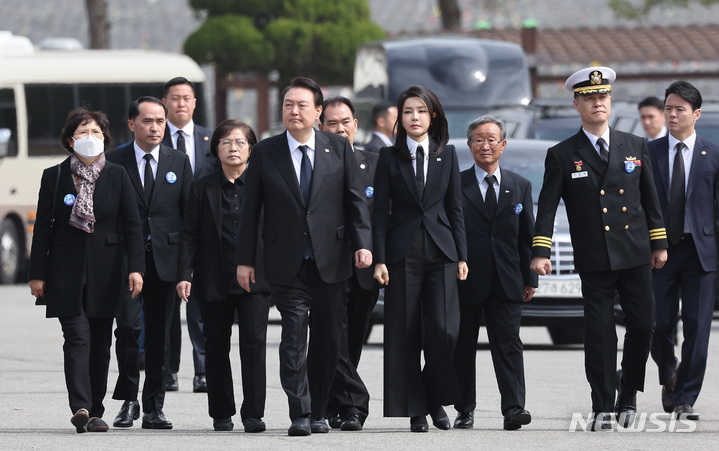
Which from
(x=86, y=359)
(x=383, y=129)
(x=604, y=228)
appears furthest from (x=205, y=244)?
(x=383, y=129)

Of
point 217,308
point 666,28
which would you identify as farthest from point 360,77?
point 217,308

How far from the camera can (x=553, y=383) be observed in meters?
12.5

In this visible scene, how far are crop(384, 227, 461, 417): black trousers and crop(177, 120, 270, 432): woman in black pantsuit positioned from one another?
0.70m

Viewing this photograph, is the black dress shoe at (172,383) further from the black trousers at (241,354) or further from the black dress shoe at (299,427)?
the black dress shoe at (299,427)

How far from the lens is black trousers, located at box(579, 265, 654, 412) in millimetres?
9852

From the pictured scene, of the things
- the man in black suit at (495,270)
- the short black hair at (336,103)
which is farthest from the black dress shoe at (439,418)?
the short black hair at (336,103)

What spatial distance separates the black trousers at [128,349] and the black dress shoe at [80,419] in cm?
34

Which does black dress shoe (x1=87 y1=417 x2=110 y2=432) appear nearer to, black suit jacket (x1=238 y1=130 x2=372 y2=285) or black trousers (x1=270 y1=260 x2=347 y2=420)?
black trousers (x1=270 y1=260 x2=347 y2=420)

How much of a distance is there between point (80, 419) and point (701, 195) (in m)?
3.74

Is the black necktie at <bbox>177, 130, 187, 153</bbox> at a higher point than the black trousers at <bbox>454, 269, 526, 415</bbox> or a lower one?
higher

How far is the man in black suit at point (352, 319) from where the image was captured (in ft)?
32.8

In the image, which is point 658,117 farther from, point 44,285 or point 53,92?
point 53,92

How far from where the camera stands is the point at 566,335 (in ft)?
52.6

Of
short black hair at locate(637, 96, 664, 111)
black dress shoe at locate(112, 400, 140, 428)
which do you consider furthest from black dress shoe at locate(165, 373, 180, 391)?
short black hair at locate(637, 96, 664, 111)
